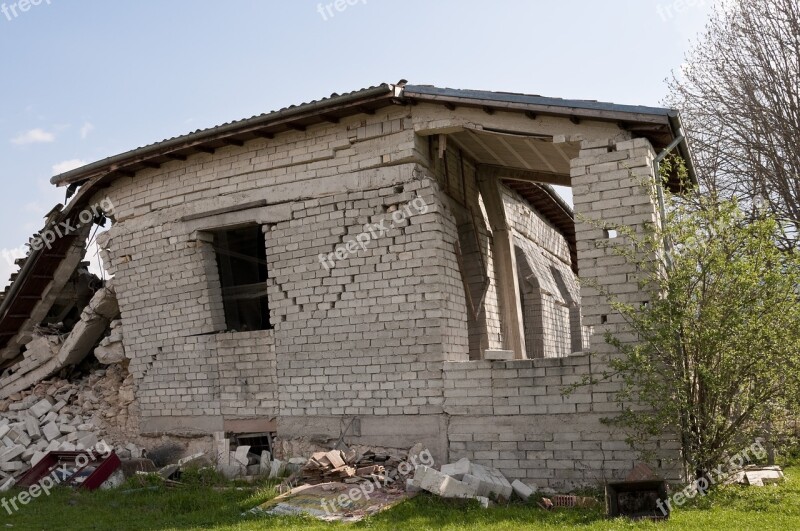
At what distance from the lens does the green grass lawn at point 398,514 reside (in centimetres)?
654

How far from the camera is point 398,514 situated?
7121 millimetres

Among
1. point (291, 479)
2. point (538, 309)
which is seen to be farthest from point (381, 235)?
point (538, 309)

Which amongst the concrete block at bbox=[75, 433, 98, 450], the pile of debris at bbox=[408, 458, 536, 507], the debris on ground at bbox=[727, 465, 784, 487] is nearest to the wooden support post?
the pile of debris at bbox=[408, 458, 536, 507]

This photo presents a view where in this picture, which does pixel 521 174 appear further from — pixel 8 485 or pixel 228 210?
pixel 8 485

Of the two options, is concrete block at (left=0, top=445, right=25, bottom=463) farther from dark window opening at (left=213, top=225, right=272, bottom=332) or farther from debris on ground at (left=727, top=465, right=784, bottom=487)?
debris on ground at (left=727, top=465, right=784, bottom=487)

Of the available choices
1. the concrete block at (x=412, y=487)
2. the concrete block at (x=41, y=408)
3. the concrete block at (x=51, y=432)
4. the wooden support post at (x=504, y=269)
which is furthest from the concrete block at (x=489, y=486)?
the concrete block at (x=41, y=408)

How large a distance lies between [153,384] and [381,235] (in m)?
4.62

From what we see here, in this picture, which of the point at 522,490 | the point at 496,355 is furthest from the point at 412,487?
the point at 496,355

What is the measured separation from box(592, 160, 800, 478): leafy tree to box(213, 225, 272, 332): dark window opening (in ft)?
19.3

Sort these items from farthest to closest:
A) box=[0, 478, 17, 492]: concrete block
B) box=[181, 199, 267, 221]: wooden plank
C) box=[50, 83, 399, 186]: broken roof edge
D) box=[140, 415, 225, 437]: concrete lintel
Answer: box=[140, 415, 225, 437]: concrete lintel, box=[0, 478, 17, 492]: concrete block, box=[181, 199, 267, 221]: wooden plank, box=[50, 83, 399, 186]: broken roof edge

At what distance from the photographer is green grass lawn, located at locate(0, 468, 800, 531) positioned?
6.54 metres

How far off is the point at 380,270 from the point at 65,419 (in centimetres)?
661

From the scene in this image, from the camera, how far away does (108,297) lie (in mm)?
12125

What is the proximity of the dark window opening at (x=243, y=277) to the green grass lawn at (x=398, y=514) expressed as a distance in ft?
11.3
